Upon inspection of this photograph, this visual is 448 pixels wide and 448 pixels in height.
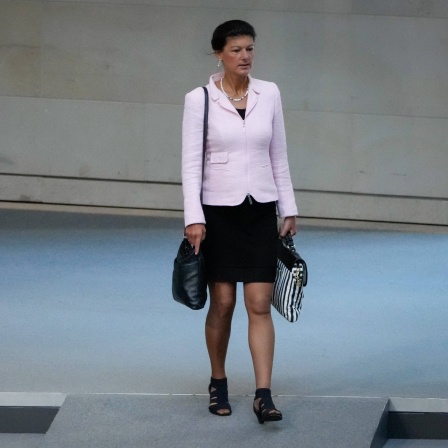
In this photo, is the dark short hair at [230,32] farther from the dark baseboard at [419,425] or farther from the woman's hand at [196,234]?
the dark baseboard at [419,425]

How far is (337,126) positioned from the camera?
10.7 metres

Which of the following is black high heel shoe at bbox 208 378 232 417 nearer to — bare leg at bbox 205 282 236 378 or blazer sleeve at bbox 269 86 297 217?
bare leg at bbox 205 282 236 378

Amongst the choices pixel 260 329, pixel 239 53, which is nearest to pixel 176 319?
pixel 260 329

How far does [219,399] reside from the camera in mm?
4898

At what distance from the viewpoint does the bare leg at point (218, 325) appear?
4.86 metres

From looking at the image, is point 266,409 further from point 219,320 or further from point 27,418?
point 27,418

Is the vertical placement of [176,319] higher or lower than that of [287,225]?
lower

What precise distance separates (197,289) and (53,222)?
5.81 meters

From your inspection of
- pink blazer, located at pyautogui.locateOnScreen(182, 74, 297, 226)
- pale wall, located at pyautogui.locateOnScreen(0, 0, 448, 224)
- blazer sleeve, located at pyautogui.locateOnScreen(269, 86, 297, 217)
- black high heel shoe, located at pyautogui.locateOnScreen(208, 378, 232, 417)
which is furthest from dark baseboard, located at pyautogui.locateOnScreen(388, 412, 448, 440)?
pale wall, located at pyautogui.locateOnScreen(0, 0, 448, 224)

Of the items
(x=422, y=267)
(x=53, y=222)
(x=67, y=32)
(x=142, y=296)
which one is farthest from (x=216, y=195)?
(x=67, y=32)

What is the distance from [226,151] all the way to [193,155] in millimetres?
137

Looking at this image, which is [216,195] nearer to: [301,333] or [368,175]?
[301,333]

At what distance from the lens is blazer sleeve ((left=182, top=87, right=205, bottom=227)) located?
4672 millimetres

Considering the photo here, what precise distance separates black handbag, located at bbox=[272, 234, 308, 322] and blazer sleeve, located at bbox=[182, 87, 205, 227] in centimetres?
39
